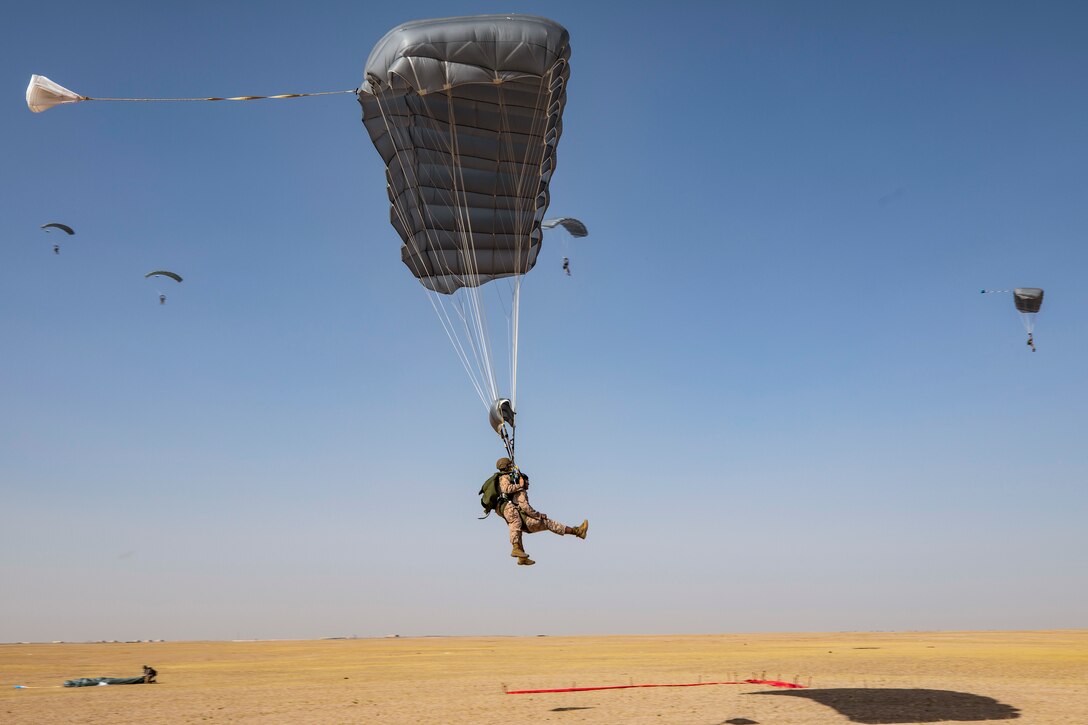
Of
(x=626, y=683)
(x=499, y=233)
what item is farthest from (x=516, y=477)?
(x=626, y=683)

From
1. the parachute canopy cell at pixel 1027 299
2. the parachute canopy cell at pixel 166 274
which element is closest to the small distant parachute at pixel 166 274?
the parachute canopy cell at pixel 166 274

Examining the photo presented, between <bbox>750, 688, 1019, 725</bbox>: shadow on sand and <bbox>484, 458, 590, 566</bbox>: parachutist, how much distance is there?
6507 millimetres

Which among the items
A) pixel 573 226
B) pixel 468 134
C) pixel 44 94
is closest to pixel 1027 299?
pixel 573 226

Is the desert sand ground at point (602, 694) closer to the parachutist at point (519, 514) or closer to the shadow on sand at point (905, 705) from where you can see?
the shadow on sand at point (905, 705)

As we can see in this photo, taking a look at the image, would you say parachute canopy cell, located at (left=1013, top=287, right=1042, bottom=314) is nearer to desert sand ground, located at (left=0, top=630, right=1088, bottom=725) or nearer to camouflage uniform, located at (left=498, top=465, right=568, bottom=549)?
desert sand ground, located at (left=0, top=630, right=1088, bottom=725)

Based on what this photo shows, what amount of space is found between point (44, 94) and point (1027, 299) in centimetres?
4525

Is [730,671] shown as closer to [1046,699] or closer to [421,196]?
[1046,699]

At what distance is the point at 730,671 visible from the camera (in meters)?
27.8

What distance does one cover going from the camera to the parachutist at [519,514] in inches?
573

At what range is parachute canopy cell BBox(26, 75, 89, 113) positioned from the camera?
12.7 meters

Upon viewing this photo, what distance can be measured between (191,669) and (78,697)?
13732 mm

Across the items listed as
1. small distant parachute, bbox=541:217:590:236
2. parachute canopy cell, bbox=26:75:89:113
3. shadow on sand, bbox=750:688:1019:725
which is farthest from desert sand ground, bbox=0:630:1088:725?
small distant parachute, bbox=541:217:590:236

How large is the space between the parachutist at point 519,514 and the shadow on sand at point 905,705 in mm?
6507

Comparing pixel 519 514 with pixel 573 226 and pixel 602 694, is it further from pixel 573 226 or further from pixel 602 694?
pixel 573 226
